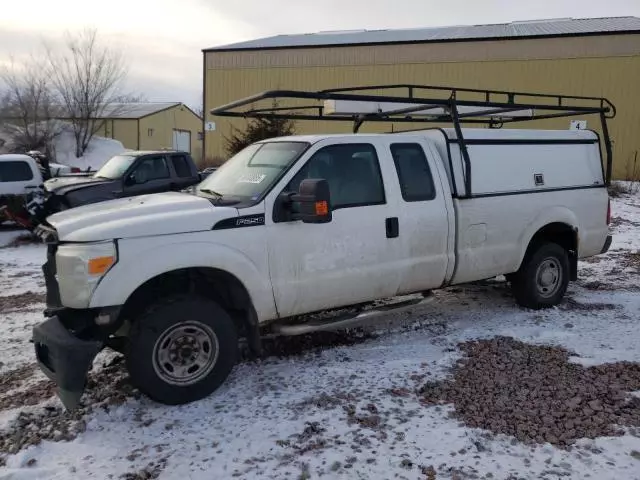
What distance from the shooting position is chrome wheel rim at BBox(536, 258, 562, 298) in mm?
6262

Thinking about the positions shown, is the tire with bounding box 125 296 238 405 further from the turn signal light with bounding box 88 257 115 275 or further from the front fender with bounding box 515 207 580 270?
the front fender with bounding box 515 207 580 270

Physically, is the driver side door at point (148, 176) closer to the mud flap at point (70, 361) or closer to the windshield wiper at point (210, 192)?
the windshield wiper at point (210, 192)

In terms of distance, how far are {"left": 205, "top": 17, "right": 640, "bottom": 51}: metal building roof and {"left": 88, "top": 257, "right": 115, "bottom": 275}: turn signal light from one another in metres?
25.5

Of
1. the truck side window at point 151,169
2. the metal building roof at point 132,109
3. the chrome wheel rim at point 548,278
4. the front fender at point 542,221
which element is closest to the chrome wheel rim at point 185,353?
the front fender at point 542,221

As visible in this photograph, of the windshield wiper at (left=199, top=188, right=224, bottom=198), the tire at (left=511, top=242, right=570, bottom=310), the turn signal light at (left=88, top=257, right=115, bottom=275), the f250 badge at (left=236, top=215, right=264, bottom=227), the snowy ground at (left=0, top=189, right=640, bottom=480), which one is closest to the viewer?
the snowy ground at (left=0, top=189, right=640, bottom=480)

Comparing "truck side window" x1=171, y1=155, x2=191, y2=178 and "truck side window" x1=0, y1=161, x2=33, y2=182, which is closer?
"truck side window" x1=171, y1=155, x2=191, y2=178

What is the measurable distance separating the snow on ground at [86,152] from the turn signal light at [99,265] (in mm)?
28846

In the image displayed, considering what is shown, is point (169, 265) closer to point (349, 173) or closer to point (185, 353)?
point (185, 353)

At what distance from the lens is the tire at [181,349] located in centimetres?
380

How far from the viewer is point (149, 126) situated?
43031 millimetres

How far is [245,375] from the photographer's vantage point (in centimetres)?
451

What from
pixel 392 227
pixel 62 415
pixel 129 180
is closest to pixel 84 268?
pixel 62 415

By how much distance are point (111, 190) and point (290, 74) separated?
1889 cm

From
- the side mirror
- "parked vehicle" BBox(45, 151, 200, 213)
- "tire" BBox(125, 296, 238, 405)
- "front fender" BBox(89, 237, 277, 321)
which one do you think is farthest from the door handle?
"parked vehicle" BBox(45, 151, 200, 213)
